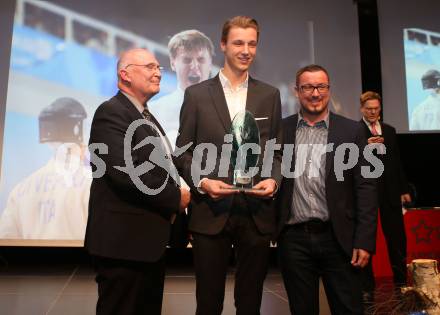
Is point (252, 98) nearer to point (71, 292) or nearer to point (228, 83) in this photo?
point (228, 83)

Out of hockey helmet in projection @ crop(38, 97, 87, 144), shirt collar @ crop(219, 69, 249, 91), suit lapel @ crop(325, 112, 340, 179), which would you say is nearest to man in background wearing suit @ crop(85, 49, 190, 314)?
shirt collar @ crop(219, 69, 249, 91)

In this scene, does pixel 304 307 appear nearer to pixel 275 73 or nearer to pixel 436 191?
pixel 275 73

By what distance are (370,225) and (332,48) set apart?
3.83 metres

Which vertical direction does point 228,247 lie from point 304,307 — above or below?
above

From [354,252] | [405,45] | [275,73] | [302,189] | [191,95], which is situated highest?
[405,45]

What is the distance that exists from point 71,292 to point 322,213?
9.89 feet

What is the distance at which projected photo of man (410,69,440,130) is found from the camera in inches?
218

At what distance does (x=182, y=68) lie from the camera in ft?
16.6

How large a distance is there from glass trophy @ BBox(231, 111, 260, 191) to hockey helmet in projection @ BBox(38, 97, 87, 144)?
3506 mm

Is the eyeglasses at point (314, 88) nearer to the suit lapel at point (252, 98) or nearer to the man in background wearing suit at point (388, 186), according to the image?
the suit lapel at point (252, 98)

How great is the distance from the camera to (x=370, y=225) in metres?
2.01

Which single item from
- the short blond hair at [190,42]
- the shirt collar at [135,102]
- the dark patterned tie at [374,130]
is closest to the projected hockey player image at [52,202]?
the short blond hair at [190,42]

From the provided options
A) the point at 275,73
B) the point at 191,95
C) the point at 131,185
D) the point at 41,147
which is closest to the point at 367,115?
the point at 275,73

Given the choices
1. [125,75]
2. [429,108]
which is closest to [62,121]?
[125,75]
